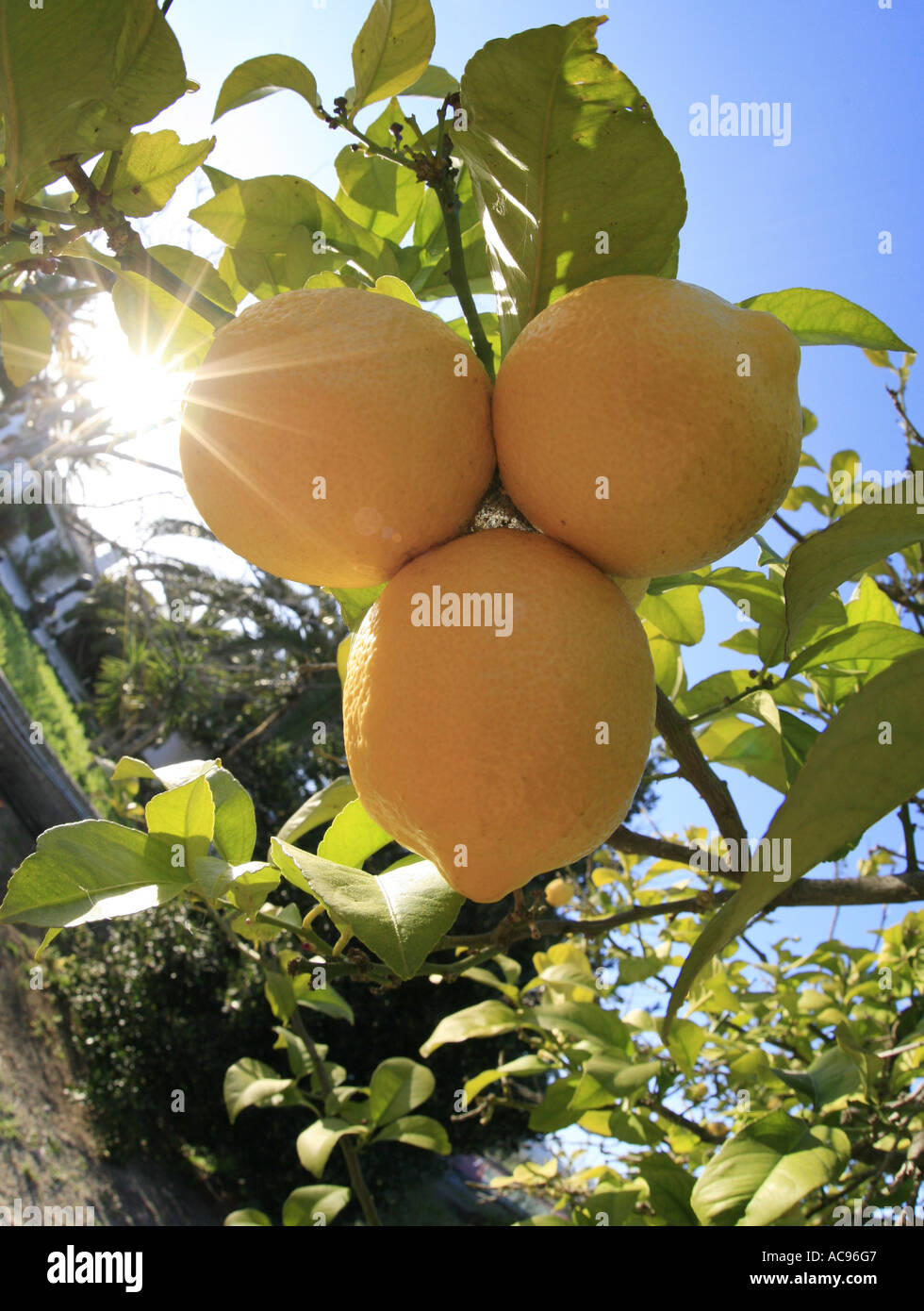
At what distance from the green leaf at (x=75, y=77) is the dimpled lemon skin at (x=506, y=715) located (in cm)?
33

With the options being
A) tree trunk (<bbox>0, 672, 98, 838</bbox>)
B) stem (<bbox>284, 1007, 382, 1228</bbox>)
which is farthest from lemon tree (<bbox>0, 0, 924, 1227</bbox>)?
tree trunk (<bbox>0, 672, 98, 838</bbox>)

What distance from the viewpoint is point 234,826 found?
69 cm

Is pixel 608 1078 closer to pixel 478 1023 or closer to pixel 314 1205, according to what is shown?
pixel 478 1023

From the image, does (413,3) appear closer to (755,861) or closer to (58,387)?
(755,861)

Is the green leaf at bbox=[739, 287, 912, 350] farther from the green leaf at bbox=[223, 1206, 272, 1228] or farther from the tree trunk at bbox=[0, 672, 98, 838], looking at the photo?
the tree trunk at bbox=[0, 672, 98, 838]

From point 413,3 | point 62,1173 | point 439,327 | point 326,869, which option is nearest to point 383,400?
point 439,327

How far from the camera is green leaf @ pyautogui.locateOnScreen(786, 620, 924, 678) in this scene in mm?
736

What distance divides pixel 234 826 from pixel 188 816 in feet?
0.23

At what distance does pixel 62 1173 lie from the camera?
340 centimetres

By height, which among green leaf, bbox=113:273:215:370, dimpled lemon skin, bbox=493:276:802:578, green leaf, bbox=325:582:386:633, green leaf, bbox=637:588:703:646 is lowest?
green leaf, bbox=637:588:703:646

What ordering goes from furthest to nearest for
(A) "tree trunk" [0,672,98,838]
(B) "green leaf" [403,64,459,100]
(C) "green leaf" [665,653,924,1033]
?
(A) "tree trunk" [0,672,98,838], (B) "green leaf" [403,64,459,100], (C) "green leaf" [665,653,924,1033]

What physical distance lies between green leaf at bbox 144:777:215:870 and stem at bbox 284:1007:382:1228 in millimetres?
707

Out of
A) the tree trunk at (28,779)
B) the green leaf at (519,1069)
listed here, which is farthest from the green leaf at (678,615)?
the tree trunk at (28,779)

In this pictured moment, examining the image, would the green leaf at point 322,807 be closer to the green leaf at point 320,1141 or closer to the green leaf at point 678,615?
the green leaf at point 678,615
